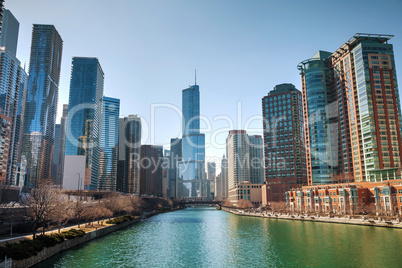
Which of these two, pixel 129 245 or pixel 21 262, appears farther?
pixel 129 245

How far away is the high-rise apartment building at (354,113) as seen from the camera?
490 feet

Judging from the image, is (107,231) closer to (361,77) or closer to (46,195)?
(46,195)

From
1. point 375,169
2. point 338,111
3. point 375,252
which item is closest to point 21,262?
point 375,252

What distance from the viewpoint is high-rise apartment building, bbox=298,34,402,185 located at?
14938 centimetres

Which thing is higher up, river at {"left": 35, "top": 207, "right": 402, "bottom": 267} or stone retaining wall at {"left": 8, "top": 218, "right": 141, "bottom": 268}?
stone retaining wall at {"left": 8, "top": 218, "right": 141, "bottom": 268}

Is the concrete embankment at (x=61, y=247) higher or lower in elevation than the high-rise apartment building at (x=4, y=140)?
lower

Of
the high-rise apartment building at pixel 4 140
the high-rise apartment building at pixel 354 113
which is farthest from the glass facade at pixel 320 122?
the high-rise apartment building at pixel 4 140

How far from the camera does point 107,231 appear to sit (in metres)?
92.9

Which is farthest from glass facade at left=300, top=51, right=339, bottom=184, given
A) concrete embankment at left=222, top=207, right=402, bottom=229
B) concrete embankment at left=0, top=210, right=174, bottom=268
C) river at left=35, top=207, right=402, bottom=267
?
concrete embankment at left=0, top=210, right=174, bottom=268

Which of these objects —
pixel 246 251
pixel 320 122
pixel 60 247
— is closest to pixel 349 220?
pixel 246 251

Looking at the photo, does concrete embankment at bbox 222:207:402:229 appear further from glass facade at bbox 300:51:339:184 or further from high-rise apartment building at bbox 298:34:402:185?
glass facade at bbox 300:51:339:184

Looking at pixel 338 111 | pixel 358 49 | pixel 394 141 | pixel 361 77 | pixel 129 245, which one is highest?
pixel 358 49

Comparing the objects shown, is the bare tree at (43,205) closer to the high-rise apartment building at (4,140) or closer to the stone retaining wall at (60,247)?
the stone retaining wall at (60,247)

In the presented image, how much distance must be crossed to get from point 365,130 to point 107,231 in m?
129
